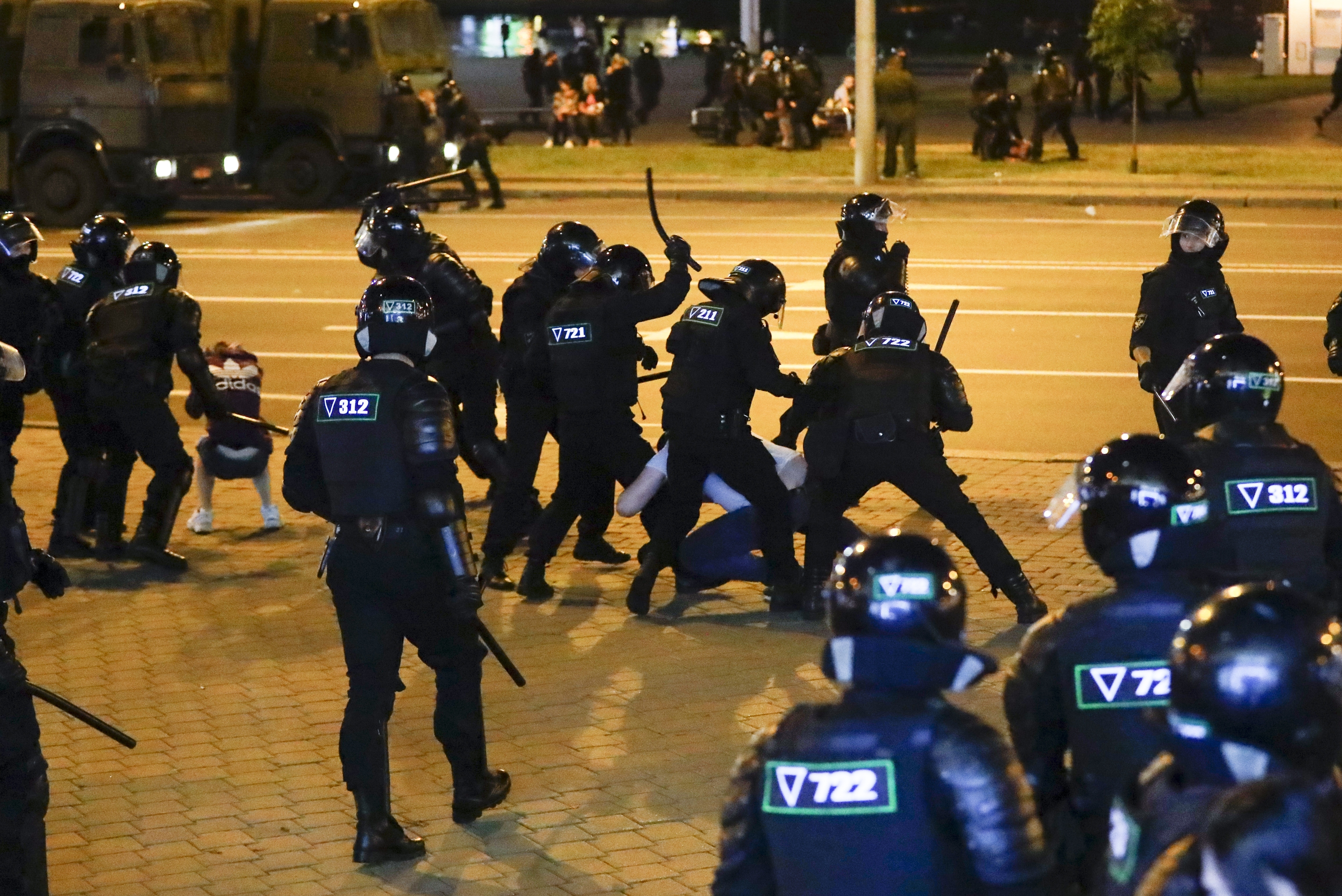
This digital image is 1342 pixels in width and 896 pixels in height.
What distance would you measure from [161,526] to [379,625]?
4.25m

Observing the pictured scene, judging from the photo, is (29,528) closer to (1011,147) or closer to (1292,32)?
(1011,147)

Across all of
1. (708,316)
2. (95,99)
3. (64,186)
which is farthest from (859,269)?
(64,186)

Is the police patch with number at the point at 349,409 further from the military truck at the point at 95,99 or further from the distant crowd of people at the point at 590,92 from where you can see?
the distant crowd of people at the point at 590,92

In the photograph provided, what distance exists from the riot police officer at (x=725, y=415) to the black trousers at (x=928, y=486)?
0.41 metres

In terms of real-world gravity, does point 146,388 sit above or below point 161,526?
above

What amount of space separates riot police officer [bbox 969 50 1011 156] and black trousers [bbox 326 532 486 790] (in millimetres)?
24386

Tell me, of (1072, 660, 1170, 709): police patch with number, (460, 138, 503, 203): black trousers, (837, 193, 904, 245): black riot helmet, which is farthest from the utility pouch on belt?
(460, 138, 503, 203): black trousers

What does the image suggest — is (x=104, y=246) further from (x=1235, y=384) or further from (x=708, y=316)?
(x=1235, y=384)

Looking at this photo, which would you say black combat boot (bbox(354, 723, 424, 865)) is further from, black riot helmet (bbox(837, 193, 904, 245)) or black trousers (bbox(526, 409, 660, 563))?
black riot helmet (bbox(837, 193, 904, 245))

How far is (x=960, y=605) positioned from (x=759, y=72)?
30.7 meters

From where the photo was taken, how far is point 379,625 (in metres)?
6.13

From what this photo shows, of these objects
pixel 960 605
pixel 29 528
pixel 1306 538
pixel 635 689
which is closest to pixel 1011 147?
pixel 29 528

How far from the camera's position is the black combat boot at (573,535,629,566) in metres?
10.0

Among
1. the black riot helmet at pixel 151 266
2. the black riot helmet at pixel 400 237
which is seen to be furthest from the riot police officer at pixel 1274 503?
the black riot helmet at pixel 151 266
